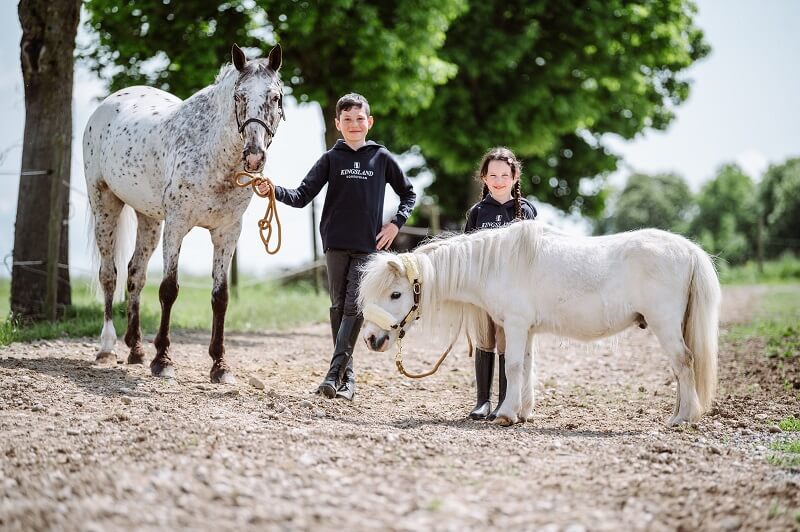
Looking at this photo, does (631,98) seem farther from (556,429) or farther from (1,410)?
(1,410)

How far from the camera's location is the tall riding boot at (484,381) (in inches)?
221

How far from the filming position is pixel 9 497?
3.34m

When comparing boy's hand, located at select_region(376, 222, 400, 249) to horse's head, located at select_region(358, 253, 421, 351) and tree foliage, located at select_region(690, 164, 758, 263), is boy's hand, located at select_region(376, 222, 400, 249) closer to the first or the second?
horse's head, located at select_region(358, 253, 421, 351)

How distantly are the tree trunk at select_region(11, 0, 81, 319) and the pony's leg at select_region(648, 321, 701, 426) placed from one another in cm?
679

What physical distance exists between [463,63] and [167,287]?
12.0 m

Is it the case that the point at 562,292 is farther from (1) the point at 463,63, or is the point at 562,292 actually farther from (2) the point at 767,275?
(2) the point at 767,275

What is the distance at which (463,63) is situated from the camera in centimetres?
1709

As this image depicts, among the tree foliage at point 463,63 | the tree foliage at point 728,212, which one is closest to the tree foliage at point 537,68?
the tree foliage at point 463,63

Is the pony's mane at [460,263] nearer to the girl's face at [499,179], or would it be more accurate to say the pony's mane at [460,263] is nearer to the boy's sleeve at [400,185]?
the girl's face at [499,179]

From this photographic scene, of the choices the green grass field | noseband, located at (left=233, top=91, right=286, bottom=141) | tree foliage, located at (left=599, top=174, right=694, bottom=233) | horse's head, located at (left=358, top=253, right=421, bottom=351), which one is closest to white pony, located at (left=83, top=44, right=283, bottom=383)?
noseband, located at (left=233, top=91, right=286, bottom=141)

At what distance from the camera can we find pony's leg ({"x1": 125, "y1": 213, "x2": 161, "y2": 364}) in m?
7.04

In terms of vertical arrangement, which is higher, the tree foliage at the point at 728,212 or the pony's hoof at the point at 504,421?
the tree foliage at the point at 728,212

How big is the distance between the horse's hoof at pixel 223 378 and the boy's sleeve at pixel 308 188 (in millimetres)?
1527

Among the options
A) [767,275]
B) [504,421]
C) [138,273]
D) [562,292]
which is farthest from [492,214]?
[767,275]
